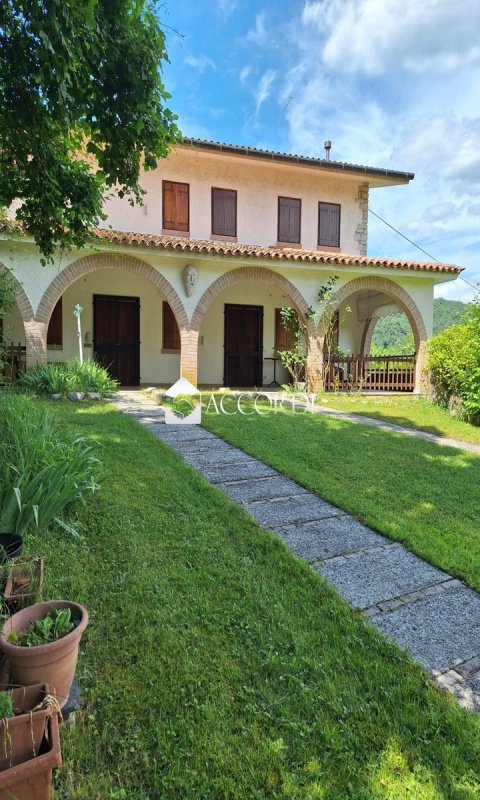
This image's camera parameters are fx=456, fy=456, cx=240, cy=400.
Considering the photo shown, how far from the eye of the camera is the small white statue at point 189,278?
1148 centimetres

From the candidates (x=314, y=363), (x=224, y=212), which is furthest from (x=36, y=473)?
(x=224, y=212)

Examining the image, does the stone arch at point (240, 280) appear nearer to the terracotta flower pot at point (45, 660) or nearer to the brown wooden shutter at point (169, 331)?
the brown wooden shutter at point (169, 331)

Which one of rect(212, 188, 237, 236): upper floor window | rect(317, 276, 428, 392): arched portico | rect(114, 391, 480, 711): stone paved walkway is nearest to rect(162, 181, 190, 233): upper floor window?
rect(212, 188, 237, 236): upper floor window

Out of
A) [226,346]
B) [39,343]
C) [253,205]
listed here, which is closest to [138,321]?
[226,346]

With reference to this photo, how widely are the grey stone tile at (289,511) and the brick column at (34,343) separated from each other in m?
8.11

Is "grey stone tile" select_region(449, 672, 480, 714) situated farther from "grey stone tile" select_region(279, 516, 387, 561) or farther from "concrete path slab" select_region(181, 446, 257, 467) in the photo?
"concrete path slab" select_region(181, 446, 257, 467)

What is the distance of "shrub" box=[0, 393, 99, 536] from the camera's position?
9.89ft

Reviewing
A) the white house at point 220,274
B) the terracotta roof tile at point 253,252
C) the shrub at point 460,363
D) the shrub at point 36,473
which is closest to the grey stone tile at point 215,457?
the shrub at point 36,473

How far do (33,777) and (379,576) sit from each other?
7.30ft

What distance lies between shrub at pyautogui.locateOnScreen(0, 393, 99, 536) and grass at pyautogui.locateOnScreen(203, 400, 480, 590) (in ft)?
7.48

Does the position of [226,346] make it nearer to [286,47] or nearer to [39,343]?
[39,343]

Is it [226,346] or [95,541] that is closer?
[95,541]

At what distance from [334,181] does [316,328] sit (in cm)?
565

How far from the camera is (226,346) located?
14781 millimetres
